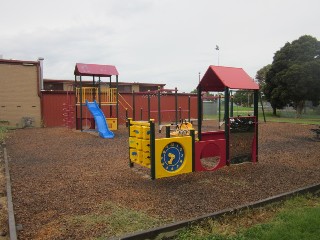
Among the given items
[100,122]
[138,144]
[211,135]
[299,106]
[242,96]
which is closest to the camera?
[138,144]

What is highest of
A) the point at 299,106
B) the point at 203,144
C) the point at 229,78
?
the point at 229,78

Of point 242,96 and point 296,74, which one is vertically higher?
point 296,74

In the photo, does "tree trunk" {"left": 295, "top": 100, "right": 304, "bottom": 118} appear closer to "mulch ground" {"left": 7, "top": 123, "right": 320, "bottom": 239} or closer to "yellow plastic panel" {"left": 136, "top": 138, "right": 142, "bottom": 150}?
"mulch ground" {"left": 7, "top": 123, "right": 320, "bottom": 239}

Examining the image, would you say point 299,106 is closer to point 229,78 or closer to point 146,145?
point 229,78

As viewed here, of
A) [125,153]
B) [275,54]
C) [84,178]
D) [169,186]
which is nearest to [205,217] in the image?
[169,186]

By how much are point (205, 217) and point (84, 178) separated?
3.53 metres

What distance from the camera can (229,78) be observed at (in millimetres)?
7508

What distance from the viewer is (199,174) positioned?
711cm

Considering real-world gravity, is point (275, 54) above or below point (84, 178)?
above

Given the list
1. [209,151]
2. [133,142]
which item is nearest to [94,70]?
[133,142]

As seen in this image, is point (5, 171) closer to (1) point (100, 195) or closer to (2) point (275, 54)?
(1) point (100, 195)

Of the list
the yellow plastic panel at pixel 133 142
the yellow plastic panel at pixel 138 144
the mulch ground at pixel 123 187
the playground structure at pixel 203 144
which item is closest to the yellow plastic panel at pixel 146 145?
the playground structure at pixel 203 144

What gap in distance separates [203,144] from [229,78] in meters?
1.83

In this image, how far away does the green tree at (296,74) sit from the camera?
94.8ft
